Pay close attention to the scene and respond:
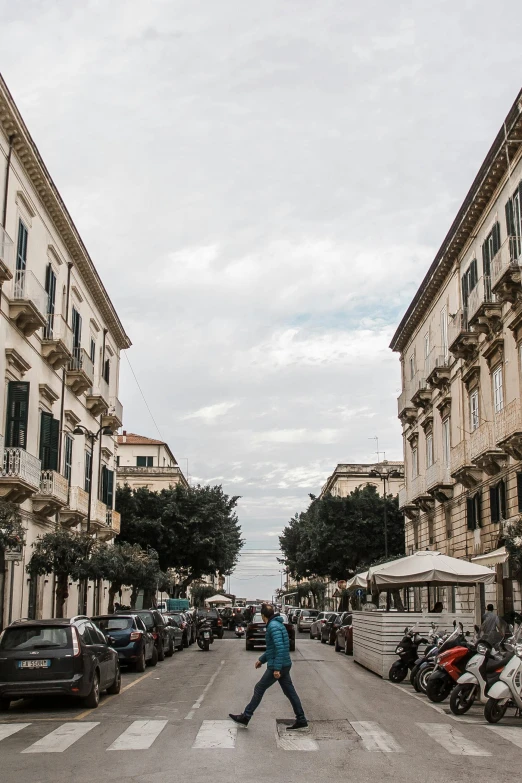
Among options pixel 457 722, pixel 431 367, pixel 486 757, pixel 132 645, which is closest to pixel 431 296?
pixel 431 367

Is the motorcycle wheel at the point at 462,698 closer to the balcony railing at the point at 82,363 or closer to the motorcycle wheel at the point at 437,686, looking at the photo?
the motorcycle wheel at the point at 437,686

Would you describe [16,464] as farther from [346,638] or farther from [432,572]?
[346,638]

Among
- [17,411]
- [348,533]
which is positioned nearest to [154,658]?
[17,411]

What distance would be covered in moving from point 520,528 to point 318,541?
4019 centimetres

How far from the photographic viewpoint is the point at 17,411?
25562 mm

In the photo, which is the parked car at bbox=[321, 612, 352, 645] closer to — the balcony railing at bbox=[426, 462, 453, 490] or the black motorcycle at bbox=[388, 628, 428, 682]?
the balcony railing at bbox=[426, 462, 453, 490]

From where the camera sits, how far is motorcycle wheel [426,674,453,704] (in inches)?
601

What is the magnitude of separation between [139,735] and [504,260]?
1965 centimetres

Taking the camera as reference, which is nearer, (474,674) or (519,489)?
(474,674)

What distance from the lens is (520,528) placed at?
69.2ft

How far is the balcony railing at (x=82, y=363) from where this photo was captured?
33656 millimetres

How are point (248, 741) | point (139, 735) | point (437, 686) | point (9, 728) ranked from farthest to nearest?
point (437, 686), point (9, 728), point (139, 735), point (248, 741)

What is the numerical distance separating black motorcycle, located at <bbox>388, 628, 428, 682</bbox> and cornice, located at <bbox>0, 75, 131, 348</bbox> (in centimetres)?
1684

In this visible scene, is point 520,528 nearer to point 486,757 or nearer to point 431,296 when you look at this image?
point 486,757
